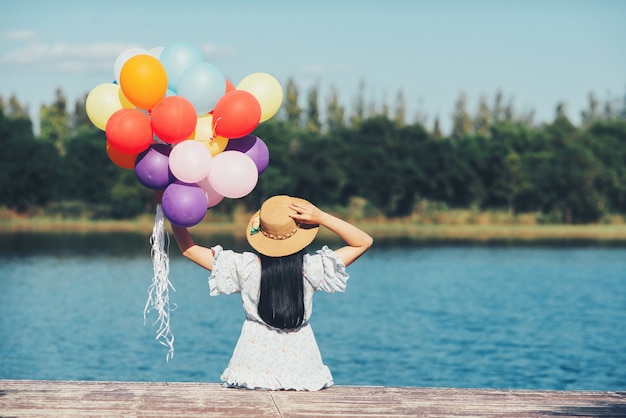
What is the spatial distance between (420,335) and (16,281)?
40.5 ft

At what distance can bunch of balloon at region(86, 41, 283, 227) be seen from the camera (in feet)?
19.1

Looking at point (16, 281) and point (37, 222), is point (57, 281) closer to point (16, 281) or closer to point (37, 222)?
point (16, 281)

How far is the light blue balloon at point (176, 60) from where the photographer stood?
247 inches

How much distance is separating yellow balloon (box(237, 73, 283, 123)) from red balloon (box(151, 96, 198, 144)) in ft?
1.69

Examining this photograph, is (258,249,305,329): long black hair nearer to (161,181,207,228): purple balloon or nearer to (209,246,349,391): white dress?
(209,246,349,391): white dress

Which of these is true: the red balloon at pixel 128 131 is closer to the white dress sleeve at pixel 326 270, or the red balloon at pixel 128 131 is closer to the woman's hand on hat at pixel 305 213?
the woman's hand on hat at pixel 305 213

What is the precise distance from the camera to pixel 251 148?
629 centimetres

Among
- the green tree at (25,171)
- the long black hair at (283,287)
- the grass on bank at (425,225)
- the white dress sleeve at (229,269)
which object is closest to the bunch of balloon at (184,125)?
the white dress sleeve at (229,269)

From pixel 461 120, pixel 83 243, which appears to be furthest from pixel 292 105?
pixel 83 243

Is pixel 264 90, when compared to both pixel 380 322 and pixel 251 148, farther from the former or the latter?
pixel 380 322

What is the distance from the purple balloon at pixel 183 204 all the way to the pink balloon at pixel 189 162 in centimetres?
7

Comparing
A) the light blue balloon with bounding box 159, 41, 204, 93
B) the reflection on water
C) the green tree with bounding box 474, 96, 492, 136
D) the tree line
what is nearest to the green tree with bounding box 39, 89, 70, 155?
the tree line

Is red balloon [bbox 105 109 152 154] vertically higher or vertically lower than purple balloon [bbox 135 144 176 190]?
higher

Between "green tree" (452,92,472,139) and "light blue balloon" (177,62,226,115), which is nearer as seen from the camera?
"light blue balloon" (177,62,226,115)
